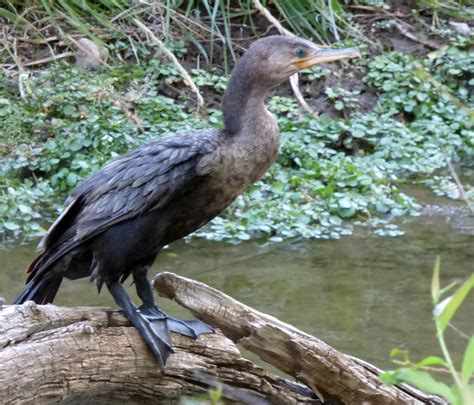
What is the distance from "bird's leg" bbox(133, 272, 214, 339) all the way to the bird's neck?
602 millimetres

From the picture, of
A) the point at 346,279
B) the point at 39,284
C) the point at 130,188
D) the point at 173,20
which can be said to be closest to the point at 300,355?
the point at 130,188

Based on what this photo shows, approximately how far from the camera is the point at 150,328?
133 inches

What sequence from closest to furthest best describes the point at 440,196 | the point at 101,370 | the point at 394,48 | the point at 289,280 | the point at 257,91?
the point at 101,370 < the point at 257,91 < the point at 289,280 < the point at 440,196 < the point at 394,48

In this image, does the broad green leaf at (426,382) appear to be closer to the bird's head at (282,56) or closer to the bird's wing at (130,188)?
the bird's wing at (130,188)

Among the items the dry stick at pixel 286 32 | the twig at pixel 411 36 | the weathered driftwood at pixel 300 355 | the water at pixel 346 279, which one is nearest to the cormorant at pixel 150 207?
the weathered driftwood at pixel 300 355

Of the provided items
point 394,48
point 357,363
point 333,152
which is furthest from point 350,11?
point 357,363

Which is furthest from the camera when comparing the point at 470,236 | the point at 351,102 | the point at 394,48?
the point at 394,48

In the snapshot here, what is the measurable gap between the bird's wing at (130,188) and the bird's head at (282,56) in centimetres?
34

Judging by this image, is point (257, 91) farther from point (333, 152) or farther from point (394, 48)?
point (394, 48)

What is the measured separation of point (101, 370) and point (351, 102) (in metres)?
→ 4.67

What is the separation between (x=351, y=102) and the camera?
7590 millimetres

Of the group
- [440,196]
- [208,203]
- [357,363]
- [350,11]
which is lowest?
[440,196]

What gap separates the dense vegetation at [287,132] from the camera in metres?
6.17

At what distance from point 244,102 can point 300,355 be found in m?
0.95
